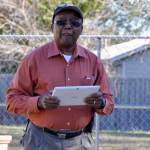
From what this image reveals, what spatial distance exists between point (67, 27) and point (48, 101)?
0.58 m

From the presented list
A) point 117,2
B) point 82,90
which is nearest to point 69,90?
point 82,90

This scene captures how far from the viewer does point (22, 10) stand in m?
19.3

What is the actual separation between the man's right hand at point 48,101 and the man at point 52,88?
93 mm

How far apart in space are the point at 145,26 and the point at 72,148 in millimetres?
14113

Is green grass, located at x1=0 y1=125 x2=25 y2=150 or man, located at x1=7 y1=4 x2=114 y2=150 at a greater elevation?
man, located at x1=7 y1=4 x2=114 y2=150

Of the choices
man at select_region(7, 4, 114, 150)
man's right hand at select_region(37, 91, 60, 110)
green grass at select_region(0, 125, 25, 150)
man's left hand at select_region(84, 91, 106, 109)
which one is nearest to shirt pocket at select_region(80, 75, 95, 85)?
man at select_region(7, 4, 114, 150)

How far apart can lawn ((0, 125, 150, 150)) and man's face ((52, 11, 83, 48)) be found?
599 cm

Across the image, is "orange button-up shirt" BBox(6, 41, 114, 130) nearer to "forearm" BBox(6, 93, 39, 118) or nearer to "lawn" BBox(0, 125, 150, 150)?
"forearm" BBox(6, 93, 39, 118)

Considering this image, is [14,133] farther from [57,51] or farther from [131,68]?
[131,68]

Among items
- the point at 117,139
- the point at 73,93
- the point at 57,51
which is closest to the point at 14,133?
the point at 117,139

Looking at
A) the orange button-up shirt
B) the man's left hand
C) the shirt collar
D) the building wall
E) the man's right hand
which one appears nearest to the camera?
the man's right hand

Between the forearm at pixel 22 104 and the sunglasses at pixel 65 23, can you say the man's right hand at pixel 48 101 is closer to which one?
the forearm at pixel 22 104

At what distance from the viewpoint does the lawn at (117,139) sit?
400 inches

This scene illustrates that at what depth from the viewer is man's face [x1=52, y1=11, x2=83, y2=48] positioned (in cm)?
416
